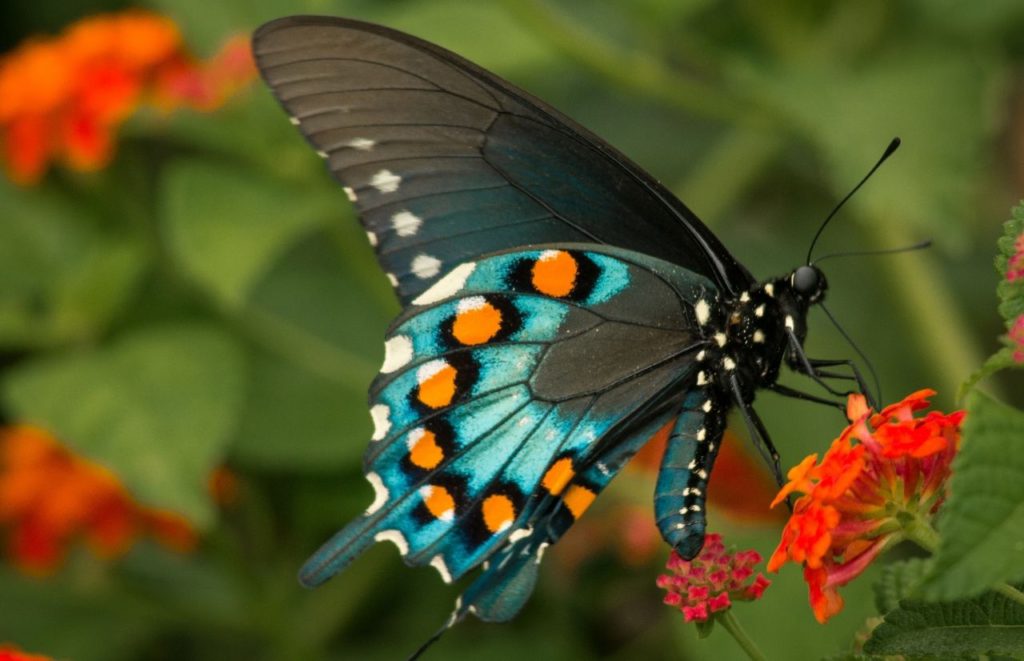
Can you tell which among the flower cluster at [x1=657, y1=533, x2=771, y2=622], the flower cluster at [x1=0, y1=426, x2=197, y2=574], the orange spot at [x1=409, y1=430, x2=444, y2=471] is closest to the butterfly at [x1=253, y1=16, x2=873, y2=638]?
the orange spot at [x1=409, y1=430, x2=444, y2=471]

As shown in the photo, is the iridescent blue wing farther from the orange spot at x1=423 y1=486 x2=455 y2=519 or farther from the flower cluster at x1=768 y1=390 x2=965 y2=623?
the flower cluster at x1=768 y1=390 x2=965 y2=623

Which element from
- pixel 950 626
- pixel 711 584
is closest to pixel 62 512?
pixel 711 584

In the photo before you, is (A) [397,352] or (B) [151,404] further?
(B) [151,404]

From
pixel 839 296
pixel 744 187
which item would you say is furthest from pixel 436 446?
pixel 839 296

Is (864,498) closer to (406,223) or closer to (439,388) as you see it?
(439,388)

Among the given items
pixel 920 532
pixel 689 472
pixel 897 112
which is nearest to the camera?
pixel 920 532

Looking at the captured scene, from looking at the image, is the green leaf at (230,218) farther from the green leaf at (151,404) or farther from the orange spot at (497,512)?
the orange spot at (497,512)

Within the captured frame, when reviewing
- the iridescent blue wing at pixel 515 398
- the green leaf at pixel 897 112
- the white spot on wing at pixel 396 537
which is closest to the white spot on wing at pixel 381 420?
the iridescent blue wing at pixel 515 398

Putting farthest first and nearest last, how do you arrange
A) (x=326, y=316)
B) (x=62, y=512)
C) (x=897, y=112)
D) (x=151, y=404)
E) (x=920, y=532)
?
(x=326, y=316) → (x=62, y=512) → (x=897, y=112) → (x=151, y=404) → (x=920, y=532)

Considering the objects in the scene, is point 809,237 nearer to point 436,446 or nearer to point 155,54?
point 155,54
